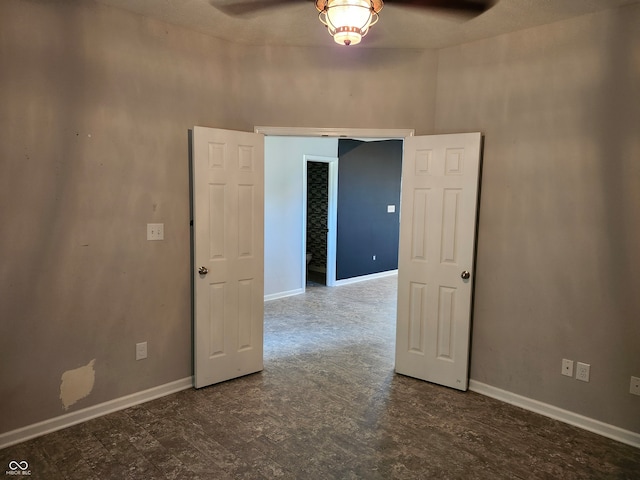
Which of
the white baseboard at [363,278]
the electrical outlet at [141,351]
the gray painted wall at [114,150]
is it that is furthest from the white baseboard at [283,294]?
the electrical outlet at [141,351]

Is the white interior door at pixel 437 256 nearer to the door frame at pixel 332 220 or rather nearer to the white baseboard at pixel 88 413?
the white baseboard at pixel 88 413

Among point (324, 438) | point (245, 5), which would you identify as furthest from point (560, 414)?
point (245, 5)

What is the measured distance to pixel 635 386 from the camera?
8.59ft

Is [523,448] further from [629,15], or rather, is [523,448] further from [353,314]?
[353,314]

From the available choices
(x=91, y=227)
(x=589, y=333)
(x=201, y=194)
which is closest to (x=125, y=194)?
(x=91, y=227)

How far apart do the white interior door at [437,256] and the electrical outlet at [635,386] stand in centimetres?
102

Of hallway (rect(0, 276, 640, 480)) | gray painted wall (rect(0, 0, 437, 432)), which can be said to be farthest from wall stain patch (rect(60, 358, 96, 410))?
hallway (rect(0, 276, 640, 480))

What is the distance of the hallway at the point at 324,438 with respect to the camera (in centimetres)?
231

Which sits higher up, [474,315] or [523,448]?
[474,315]

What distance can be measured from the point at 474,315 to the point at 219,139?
234cm

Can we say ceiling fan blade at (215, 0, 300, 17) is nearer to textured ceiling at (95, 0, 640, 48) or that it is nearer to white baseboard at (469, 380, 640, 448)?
textured ceiling at (95, 0, 640, 48)

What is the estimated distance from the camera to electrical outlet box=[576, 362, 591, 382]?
2791mm

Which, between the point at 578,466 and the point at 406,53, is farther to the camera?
the point at 406,53

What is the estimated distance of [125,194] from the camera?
2.87 metres
